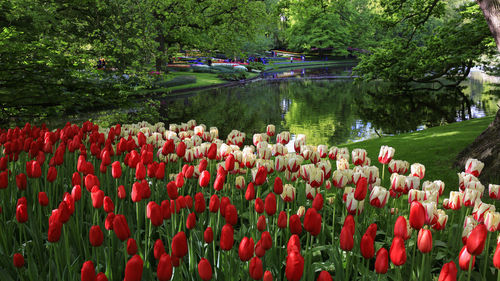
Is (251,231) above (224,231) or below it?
below

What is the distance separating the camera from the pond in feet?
56.3

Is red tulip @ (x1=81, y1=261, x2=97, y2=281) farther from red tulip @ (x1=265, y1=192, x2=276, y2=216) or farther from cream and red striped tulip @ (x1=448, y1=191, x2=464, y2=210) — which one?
cream and red striped tulip @ (x1=448, y1=191, x2=464, y2=210)

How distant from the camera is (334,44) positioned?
70.1 metres

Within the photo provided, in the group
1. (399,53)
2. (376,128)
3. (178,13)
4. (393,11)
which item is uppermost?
(178,13)

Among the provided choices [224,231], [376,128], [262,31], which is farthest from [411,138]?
[262,31]

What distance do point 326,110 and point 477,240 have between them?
20.6 m

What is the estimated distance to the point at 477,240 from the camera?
6.41 feet

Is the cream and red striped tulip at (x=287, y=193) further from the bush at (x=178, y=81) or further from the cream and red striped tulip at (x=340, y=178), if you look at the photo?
the bush at (x=178, y=81)

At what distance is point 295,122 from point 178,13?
14.7m

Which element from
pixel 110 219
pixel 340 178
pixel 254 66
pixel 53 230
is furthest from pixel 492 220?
pixel 254 66

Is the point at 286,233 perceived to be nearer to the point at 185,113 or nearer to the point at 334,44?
the point at 185,113

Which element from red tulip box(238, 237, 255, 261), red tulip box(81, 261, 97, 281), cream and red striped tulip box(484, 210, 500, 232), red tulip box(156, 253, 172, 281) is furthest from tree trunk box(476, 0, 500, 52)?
red tulip box(81, 261, 97, 281)

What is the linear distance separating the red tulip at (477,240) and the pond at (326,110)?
446 inches

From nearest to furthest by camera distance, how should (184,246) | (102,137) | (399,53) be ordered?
(184,246) → (102,137) → (399,53)
